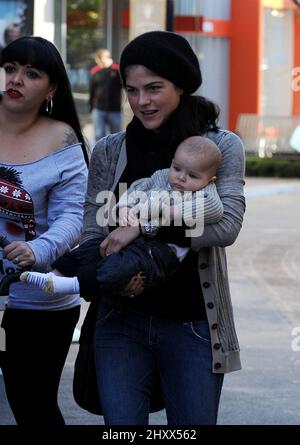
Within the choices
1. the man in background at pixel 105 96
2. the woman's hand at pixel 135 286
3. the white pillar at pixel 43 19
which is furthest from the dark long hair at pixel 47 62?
the man in background at pixel 105 96

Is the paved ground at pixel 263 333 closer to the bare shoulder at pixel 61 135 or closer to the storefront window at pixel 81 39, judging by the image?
the bare shoulder at pixel 61 135

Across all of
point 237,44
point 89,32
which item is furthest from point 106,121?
point 237,44

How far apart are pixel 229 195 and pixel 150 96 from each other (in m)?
0.40

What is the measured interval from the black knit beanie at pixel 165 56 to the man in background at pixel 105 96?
1735cm

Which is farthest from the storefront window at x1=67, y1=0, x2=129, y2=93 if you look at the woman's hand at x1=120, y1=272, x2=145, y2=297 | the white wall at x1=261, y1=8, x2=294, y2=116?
the woman's hand at x1=120, y1=272, x2=145, y2=297

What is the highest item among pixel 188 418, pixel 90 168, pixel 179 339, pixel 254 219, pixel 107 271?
pixel 90 168

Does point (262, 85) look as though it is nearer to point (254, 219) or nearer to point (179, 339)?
point (254, 219)

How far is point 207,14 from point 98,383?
26858 millimetres

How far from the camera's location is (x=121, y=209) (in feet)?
11.9

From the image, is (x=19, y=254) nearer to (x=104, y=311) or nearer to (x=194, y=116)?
(x=104, y=311)

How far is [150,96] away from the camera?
370cm

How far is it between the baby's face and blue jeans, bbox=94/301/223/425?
1.42ft

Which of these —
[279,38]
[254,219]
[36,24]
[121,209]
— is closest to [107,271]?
[121,209]

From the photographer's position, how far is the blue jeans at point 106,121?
21781 millimetres
